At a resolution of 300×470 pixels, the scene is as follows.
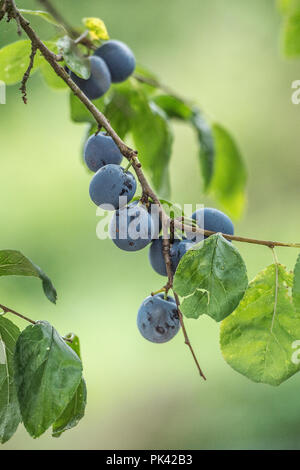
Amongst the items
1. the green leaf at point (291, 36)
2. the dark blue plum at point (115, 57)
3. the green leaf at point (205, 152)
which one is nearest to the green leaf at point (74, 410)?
the dark blue plum at point (115, 57)

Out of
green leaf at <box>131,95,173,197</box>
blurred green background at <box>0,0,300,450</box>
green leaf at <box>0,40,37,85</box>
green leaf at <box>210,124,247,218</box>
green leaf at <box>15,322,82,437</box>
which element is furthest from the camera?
blurred green background at <box>0,0,300,450</box>

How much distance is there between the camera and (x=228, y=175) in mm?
1506

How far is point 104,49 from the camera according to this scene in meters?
0.95

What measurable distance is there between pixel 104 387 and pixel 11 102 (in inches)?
69.6

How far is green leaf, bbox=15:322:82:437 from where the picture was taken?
24.4 inches

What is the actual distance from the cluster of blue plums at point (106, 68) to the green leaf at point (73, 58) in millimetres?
62

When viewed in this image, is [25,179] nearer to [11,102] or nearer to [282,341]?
[11,102]

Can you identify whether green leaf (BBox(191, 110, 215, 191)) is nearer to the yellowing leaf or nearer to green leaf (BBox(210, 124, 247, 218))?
green leaf (BBox(210, 124, 247, 218))

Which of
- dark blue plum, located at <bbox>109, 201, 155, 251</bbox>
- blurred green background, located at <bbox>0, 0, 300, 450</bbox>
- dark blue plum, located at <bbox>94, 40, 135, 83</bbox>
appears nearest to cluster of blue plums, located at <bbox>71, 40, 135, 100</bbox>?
dark blue plum, located at <bbox>94, 40, 135, 83</bbox>

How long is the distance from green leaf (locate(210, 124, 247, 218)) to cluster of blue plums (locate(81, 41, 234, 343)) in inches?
29.2

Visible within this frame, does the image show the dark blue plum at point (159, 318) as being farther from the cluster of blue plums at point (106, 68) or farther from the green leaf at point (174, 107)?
the green leaf at point (174, 107)

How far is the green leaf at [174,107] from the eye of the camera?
4.33 feet

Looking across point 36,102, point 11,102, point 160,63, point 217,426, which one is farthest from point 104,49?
point 160,63

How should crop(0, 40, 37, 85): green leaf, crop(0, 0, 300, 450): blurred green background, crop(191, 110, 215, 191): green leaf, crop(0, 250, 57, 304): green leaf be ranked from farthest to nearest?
crop(0, 0, 300, 450): blurred green background < crop(191, 110, 215, 191): green leaf < crop(0, 40, 37, 85): green leaf < crop(0, 250, 57, 304): green leaf
